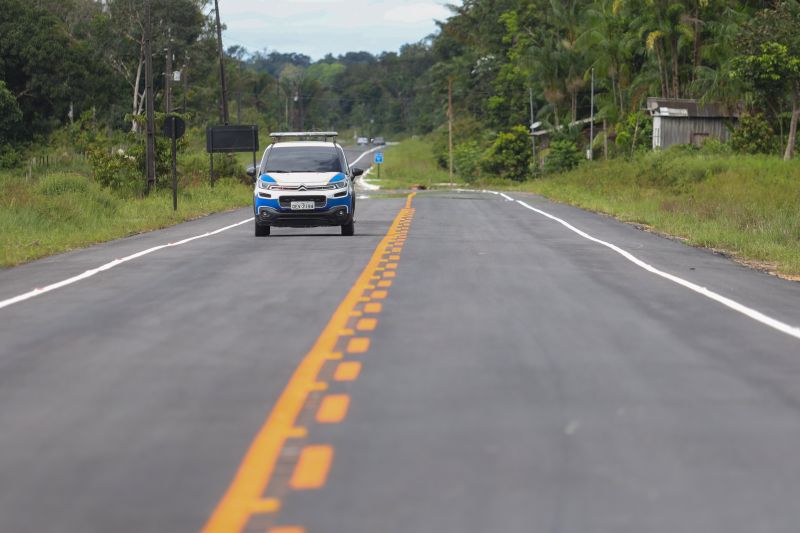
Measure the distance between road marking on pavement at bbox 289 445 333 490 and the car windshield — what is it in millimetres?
17071

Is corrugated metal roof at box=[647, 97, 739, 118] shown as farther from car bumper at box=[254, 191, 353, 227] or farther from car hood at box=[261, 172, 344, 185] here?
car bumper at box=[254, 191, 353, 227]

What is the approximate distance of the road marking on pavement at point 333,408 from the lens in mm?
6508

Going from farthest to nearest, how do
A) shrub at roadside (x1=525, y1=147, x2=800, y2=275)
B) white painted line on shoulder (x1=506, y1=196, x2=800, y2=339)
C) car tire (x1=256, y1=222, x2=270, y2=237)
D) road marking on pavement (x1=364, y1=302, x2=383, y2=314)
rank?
car tire (x1=256, y1=222, x2=270, y2=237) → shrub at roadside (x1=525, y1=147, x2=800, y2=275) → road marking on pavement (x1=364, y1=302, x2=383, y2=314) → white painted line on shoulder (x1=506, y1=196, x2=800, y2=339)

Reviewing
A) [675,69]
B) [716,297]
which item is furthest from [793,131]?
[716,297]

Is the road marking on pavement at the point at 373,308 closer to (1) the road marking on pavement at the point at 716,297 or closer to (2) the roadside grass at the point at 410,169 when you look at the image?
(1) the road marking on pavement at the point at 716,297

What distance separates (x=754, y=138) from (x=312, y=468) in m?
51.2

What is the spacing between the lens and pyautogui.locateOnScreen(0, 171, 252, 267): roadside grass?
805 inches

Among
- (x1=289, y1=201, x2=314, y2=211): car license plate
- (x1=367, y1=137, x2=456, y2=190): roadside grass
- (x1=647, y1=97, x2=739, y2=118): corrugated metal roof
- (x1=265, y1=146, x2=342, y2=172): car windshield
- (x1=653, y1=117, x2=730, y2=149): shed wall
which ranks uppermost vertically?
(x1=647, y1=97, x2=739, y2=118): corrugated metal roof

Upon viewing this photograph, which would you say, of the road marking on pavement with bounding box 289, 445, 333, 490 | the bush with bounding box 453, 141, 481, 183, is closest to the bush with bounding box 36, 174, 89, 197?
the road marking on pavement with bounding box 289, 445, 333, 490

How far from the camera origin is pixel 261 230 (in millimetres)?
22688

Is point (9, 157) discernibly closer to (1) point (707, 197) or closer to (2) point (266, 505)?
(1) point (707, 197)

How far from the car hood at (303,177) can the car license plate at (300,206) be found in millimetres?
388

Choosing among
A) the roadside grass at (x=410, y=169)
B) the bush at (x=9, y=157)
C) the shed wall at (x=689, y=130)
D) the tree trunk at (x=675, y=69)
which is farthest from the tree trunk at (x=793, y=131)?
the bush at (x=9, y=157)

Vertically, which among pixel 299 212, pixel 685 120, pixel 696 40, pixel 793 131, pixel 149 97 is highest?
pixel 696 40
